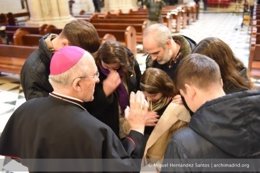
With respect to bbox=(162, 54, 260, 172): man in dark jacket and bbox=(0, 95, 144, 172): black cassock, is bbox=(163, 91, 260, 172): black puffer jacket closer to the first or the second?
bbox=(162, 54, 260, 172): man in dark jacket

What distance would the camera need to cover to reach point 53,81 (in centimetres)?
140

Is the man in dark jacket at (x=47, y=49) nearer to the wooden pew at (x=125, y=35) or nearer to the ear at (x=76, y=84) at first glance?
the ear at (x=76, y=84)

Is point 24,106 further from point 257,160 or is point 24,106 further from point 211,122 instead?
point 257,160

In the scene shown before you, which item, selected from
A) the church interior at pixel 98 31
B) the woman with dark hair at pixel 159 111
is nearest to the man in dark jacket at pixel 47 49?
the woman with dark hair at pixel 159 111

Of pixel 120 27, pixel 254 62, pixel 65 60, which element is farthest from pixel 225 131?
pixel 120 27

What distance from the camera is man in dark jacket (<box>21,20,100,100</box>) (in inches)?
78.4

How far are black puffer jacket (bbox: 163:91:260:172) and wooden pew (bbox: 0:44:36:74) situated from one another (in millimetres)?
4790

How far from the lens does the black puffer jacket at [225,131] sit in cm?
116

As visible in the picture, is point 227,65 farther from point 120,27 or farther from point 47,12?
point 47,12

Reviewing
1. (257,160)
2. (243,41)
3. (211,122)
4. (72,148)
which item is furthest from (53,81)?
(243,41)

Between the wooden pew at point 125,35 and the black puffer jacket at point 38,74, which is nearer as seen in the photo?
the black puffer jacket at point 38,74

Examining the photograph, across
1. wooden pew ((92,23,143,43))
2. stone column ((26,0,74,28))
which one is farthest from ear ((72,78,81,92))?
stone column ((26,0,74,28))

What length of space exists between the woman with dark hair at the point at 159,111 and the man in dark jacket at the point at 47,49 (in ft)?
1.64

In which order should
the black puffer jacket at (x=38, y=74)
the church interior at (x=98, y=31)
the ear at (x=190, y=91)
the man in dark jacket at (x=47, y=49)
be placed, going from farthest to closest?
1. the church interior at (x=98, y=31)
2. the black puffer jacket at (x=38, y=74)
3. the man in dark jacket at (x=47, y=49)
4. the ear at (x=190, y=91)
